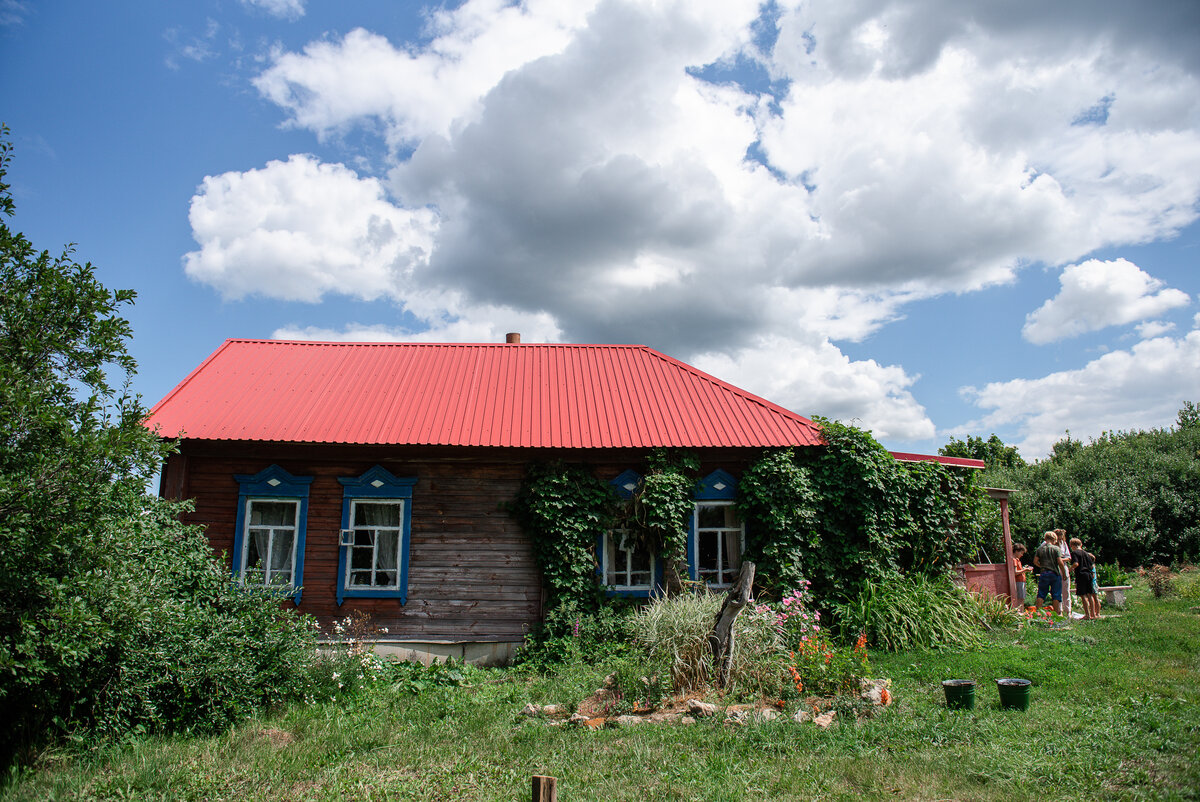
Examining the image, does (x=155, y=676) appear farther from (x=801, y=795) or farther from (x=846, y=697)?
(x=846, y=697)

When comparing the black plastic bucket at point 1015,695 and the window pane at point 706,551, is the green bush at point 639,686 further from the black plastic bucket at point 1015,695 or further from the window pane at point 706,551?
the window pane at point 706,551

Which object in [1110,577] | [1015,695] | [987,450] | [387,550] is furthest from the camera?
[987,450]

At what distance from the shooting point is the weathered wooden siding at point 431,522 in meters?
10.5

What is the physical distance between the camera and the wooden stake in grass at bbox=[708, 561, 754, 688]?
7387 millimetres

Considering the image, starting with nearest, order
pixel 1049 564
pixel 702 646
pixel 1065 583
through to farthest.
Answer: pixel 702 646, pixel 1049 564, pixel 1065 583

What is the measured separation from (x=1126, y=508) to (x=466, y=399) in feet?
69.1

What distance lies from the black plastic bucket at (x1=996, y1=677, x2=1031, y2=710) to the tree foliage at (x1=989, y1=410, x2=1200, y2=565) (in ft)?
56.8

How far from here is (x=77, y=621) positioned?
195 inches

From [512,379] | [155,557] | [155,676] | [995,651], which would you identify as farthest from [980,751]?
[512,379]

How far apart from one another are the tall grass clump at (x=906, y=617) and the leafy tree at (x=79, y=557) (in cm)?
808

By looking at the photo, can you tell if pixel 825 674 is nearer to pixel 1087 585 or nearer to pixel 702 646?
pixel 702 646

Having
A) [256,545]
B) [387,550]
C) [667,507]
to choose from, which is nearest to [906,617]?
[667,507]

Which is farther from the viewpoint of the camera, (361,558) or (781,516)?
(361,558)

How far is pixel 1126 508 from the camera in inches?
836
